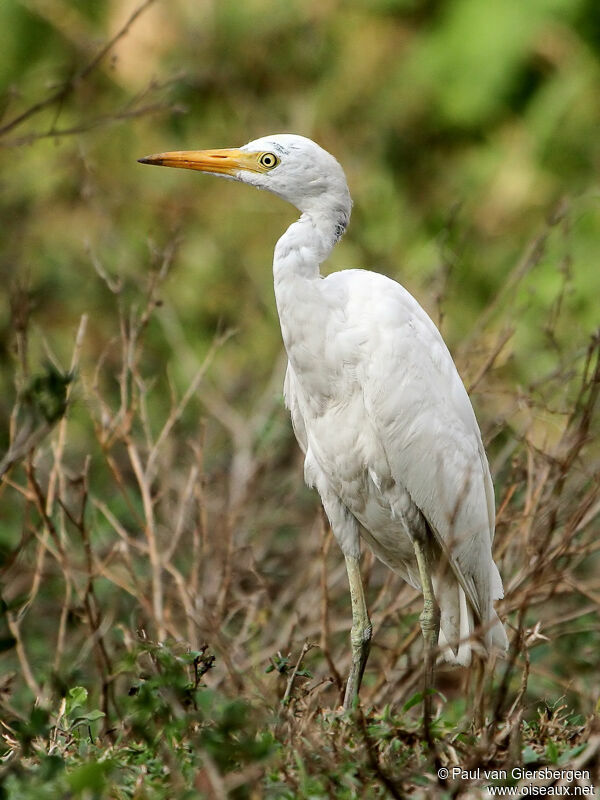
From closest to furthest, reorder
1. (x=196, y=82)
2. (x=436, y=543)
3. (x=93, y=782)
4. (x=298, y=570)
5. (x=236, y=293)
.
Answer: (x=93, y=782)
(x=436, y=543)
(x=298, y=570)
(x=236, y=293)
(x=196, y=82)

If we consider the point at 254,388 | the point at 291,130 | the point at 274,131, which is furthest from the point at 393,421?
the point at 274,131

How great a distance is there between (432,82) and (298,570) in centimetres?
465

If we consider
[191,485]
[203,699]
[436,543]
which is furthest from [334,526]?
[203,699]

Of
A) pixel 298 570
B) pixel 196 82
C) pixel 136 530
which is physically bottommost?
pixel 136 530

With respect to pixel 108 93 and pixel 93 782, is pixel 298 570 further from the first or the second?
pixel 108 93

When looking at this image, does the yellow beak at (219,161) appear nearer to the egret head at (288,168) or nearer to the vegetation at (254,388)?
the egret head at (288,168)

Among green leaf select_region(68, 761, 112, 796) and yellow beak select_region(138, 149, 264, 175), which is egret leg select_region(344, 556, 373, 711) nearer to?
yellow beak select_region(138, 149, 264, 175)

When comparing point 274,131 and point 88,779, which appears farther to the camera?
point 274,131

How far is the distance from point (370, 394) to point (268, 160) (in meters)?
0.72

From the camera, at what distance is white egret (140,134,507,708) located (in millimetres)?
2961

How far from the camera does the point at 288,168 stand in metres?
3.08

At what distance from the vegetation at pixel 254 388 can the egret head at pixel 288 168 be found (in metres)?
0.30

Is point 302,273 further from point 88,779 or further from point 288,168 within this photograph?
point 88,779

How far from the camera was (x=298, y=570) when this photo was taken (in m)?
4.46
